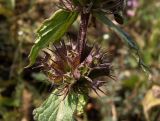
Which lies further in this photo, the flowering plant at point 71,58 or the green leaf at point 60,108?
the green leaf at point 60,108

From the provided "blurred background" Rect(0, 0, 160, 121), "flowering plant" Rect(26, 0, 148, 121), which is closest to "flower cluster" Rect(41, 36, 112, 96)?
"flowering plant" Rect(26, 0, 148, 121)

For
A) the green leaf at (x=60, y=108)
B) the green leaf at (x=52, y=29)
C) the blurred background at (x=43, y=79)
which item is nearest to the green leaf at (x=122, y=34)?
the green leaf at (x=52, y=29)

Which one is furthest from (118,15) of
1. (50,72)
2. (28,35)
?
(28,35)

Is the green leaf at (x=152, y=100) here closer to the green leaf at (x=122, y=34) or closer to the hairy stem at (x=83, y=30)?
the green leaf at (x=122, y=34)

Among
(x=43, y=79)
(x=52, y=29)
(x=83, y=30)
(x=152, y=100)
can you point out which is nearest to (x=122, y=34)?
(x=83, y=30)

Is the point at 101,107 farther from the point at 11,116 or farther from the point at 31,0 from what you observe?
the point at 31,0

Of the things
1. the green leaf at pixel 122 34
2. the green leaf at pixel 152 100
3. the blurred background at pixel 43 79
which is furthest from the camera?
the green leaf at pixel 152 100

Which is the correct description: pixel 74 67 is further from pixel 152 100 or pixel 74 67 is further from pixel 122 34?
pixel 152 100

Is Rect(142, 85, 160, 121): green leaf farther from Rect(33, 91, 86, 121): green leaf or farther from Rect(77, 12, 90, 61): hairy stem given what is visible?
Rect(77, 12, 90, 61): hairy stem
